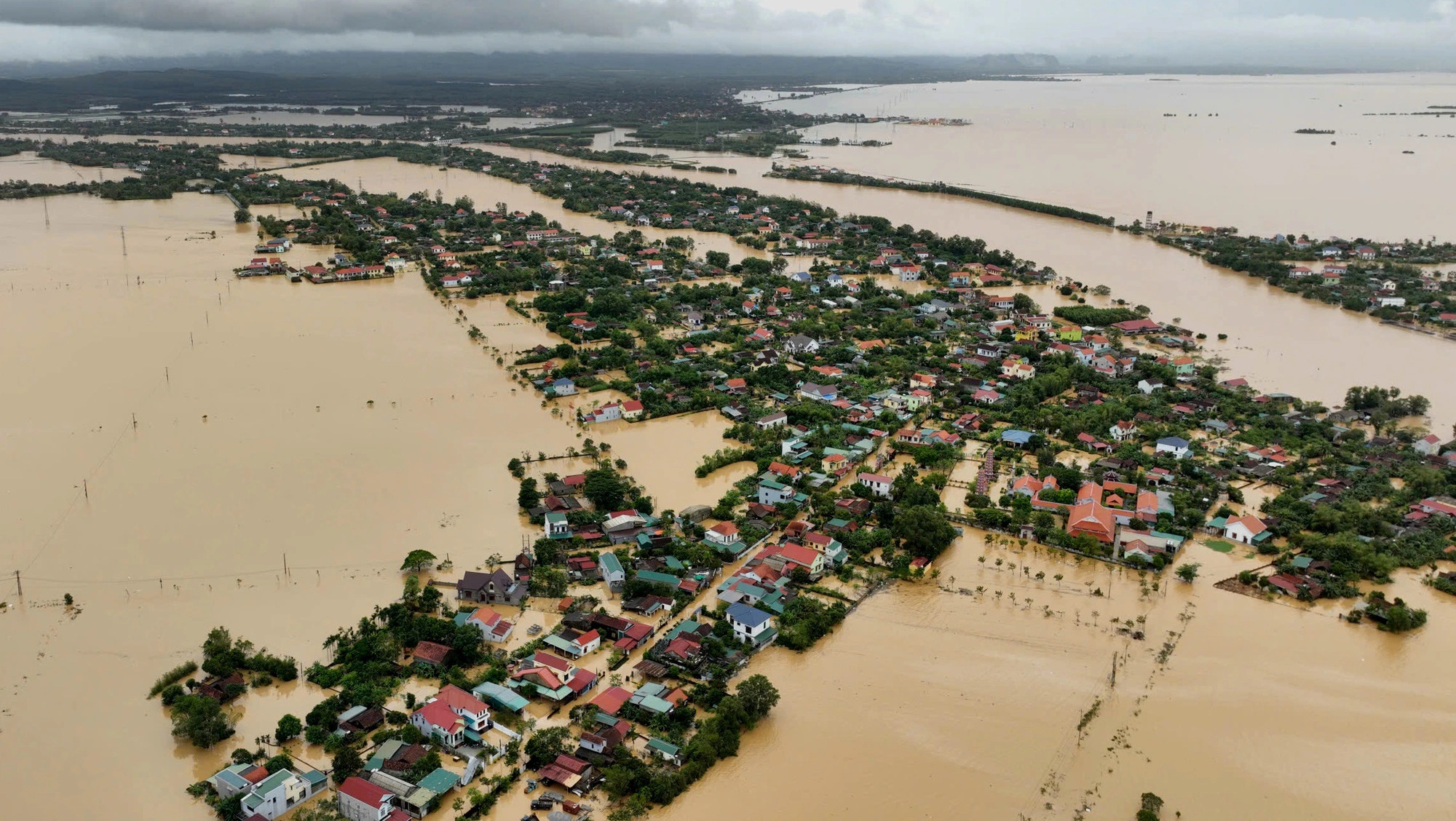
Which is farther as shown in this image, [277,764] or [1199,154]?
[1199,154]

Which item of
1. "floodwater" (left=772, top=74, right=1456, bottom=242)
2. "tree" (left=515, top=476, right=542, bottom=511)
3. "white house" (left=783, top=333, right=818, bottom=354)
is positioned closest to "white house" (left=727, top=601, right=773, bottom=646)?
"tree" (left=515, top=476, right=542, bottom=511)

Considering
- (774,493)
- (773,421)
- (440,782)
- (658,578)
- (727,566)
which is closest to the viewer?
(440,782)

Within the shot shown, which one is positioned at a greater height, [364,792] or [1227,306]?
[1227,306]

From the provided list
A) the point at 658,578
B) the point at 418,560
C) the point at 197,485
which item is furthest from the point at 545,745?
the point at 197,485

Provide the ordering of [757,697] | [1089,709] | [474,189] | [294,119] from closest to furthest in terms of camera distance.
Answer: [757,697], [1089,709], [474,189], [294,119]

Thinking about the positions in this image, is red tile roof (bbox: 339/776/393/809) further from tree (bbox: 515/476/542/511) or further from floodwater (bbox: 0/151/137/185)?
floodwater (bbox: 0/151/137/185)

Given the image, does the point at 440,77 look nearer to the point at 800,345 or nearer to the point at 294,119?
the point at 294,119
